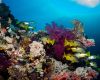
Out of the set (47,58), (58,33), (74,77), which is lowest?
(74,77)

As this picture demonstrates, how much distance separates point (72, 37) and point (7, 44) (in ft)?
5.46

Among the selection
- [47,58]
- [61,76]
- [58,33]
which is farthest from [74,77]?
[58,33]

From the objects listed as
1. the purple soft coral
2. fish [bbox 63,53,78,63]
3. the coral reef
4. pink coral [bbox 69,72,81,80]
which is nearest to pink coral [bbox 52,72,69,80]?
the coral reef

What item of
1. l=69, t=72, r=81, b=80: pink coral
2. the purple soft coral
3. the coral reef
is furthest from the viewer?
the purple soft coral

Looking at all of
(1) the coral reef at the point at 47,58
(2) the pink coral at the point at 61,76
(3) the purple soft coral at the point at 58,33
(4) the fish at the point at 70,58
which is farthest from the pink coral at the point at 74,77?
(3) the purple soft coral at the point at 58,33

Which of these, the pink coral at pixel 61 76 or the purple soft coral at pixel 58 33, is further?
the purple soft coral at pixel 58 33

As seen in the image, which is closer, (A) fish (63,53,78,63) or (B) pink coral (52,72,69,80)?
(B) pink coral (52,72,69,80)

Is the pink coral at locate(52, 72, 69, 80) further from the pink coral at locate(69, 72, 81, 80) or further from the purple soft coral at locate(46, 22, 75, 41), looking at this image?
the purple soft coral at locate(46, 22, 75, 41)

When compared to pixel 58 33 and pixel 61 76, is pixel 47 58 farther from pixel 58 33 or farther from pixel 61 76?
pixel 58 33

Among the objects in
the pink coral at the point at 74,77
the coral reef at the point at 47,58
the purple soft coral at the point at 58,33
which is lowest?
the pink coral at the point at 74,77

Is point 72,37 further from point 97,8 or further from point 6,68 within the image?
point 97,8

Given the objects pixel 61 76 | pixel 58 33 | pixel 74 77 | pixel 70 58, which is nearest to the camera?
pixel 61 76

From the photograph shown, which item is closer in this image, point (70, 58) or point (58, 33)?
point (70, 58)

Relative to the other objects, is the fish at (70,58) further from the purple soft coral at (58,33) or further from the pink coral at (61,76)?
the pink coral at (61,76)
